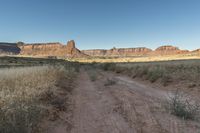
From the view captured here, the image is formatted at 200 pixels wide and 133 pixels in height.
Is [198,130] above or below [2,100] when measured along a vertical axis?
below

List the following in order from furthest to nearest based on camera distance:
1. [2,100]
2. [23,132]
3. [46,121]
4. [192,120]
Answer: [192,120]
[46,121]
[2,100]
[23,132]

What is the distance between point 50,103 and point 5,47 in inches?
8543

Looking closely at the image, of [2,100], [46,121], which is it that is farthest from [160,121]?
[2,100]

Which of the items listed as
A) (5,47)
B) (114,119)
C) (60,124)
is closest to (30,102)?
(60,124)

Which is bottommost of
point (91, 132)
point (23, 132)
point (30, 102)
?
point (91, 132)

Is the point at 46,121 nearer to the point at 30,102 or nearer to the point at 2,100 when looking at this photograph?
the point at 30,102

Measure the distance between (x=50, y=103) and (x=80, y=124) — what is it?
177cm

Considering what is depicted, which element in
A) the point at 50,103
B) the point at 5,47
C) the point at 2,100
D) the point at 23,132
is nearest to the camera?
the point at 23,132

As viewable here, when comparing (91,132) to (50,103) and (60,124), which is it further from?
(50,103)

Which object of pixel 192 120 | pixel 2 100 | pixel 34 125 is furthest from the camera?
pixel 192 120

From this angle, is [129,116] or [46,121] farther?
[129,116]

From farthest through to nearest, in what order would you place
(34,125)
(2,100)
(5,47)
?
(5,47)
(2,100)
(34,125)

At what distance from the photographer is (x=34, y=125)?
4.33m

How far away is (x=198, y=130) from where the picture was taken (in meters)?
4.83
